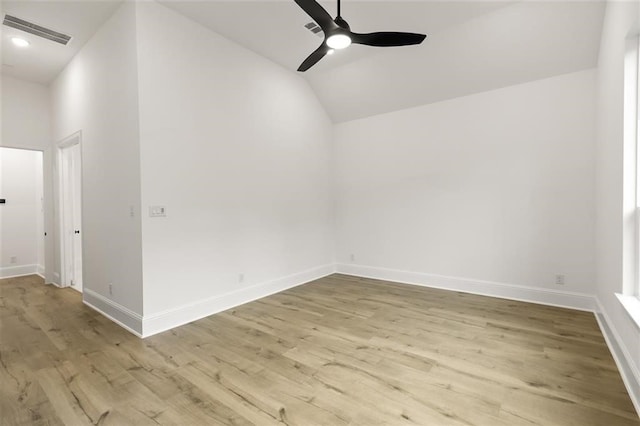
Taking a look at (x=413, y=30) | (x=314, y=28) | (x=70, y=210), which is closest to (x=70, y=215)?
(x=70, y=210)

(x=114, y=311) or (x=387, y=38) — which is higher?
(x=387, y=38)

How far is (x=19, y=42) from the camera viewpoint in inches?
139

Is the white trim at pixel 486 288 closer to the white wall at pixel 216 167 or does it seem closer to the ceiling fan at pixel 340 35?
the white wall at pixel 216 167

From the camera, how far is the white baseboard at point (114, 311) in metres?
2.91

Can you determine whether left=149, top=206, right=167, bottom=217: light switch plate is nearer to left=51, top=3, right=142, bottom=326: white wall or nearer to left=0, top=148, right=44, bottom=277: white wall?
left=51, top=3, right=142, bottom=326: white wall

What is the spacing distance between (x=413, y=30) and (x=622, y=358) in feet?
12.0

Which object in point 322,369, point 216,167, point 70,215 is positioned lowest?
point 322,369

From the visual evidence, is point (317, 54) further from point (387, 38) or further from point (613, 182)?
point (613, 182)

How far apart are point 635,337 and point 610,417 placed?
21.8 inches

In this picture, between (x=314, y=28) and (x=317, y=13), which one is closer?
(x=317, y=13)

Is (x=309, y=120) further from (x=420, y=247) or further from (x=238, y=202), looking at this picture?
(x=420, y=247)

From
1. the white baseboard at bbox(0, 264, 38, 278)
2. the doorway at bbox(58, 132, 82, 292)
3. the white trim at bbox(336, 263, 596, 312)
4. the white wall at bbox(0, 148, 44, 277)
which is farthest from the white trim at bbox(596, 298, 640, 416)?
the white baseboard at bbox(0, 264, 38, 278)

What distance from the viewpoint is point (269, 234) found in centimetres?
418

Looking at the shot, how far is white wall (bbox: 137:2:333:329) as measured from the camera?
2.96 metres
